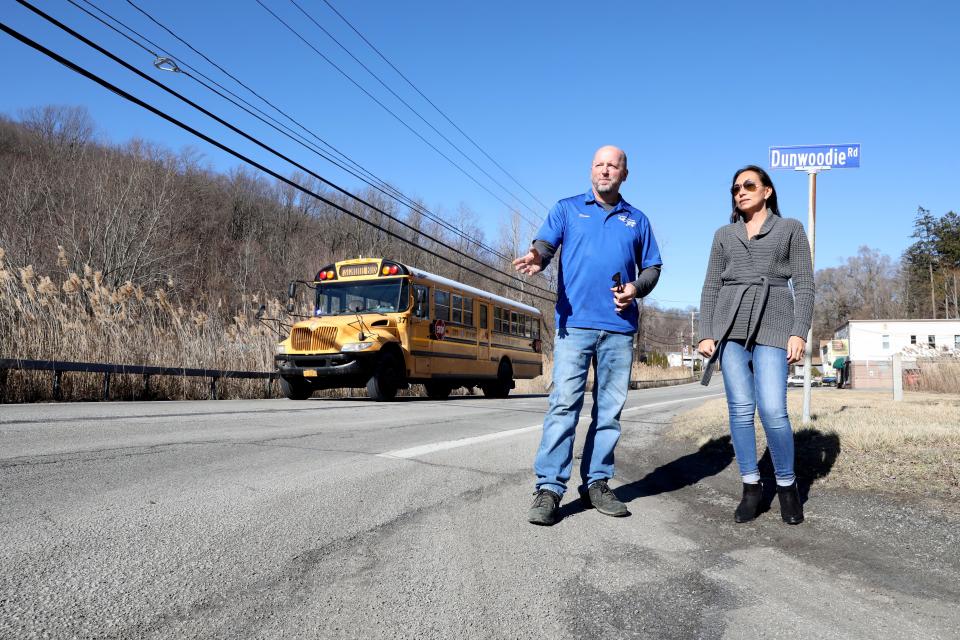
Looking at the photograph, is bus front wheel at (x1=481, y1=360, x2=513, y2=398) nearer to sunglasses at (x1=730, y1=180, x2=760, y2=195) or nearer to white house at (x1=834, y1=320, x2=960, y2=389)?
sunglasses at (x1=730, y1=180, x2=760, y2=195)

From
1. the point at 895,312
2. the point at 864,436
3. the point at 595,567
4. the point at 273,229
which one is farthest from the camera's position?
the point at 895,312

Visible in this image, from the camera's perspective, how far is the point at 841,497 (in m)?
3.94

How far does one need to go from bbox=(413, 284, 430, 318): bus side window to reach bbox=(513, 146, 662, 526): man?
34.7ft

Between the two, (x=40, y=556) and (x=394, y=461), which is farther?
(x=394, y=461)

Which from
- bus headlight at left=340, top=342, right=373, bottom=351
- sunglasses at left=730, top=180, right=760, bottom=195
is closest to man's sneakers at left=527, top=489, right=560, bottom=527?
sunglasses at left=730, top=180, right=760, bottom=195

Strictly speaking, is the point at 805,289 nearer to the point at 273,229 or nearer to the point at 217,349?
the point at 217,349

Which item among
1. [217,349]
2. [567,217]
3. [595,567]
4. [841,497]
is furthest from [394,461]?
[217,349]

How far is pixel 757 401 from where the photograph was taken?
3637 millimetres

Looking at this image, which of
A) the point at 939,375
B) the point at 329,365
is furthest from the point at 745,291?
the point at 939,375

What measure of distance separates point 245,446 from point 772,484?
153 inches

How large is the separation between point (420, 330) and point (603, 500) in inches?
442

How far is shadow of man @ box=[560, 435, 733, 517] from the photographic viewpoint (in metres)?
4.09

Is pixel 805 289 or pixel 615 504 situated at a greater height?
pixel 805 289

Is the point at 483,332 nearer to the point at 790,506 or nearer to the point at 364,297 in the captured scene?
the point at 364,297
